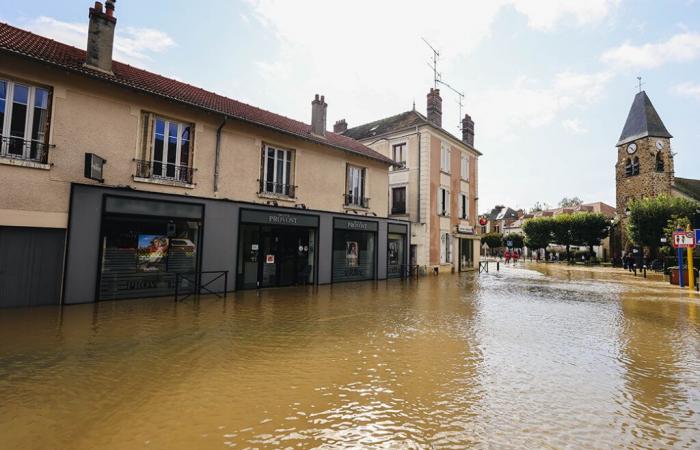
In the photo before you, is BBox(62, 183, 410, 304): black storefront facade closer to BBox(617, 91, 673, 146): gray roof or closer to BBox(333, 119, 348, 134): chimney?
BBox(333, 119, 348, 134): chimney

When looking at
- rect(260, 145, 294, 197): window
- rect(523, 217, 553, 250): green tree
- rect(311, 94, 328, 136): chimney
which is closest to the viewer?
rect(260, 145, 294, 197): window

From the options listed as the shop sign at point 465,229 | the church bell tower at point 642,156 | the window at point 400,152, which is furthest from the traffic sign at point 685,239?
the church bell tower at point 642,156

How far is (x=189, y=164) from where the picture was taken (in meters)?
11.2

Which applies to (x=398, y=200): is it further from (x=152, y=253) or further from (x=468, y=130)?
(x=152, y=253)

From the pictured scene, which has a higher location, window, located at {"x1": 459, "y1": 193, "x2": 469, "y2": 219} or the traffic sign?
window, located at {"x1": 459, "y1": 193, "x2": 469, "y2": 219}

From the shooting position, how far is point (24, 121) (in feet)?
A: 28.3

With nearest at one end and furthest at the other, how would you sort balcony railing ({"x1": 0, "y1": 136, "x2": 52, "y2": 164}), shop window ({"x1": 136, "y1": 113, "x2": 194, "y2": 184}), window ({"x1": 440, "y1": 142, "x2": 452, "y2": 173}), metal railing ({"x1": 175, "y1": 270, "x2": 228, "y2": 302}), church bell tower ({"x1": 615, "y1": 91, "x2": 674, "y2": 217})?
balcony railing ({"x1": 0, "y1": 136, "x2": 52, "y2": 164})
shop window ({"x1": 136, "y1": 113, "x2": 194, "y2": 184})
metal railing ({"x1": 175, "y1": 270, "x2": 228, "y2": 302})
window ({"x1": 440, "y1": 142, "x2": 452, "y2": 173})
church bell tower ({"x1": 615, "y1": 91, "x2": 674, "y2": 217})

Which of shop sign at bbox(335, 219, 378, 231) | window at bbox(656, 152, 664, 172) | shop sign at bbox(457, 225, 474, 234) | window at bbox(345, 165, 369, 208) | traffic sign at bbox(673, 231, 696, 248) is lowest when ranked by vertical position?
traffic sign at bbox(673, 231, 696, 248)

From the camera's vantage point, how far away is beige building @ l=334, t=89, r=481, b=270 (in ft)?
68.7

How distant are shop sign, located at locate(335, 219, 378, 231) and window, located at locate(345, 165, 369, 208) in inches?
35.6

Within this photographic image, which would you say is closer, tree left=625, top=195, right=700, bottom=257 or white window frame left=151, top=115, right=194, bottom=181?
white window frame left=151, top=115, right=194, bottom=181

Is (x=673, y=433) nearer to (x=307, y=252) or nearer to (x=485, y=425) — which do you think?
(x=485, y=425)

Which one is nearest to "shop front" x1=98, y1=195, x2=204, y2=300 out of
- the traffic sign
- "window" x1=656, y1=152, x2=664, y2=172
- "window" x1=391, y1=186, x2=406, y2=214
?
"window" x1=391, y1=186, x2=406, y2=214

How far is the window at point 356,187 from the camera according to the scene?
16172 millimetres
